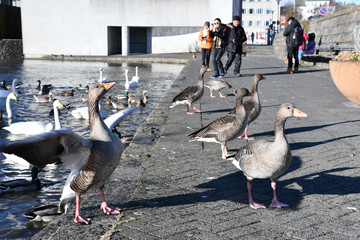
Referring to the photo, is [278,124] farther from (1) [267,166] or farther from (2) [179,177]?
(2) [179,177]

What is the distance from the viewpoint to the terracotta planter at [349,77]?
8422 mm

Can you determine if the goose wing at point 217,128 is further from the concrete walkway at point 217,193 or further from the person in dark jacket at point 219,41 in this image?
the person in dark jacket at point 219,41

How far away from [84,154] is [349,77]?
6578 millimetres

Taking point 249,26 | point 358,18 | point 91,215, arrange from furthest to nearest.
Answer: point 249,26 → point 358,18 → point 91,215

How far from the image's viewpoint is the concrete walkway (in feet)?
11.7

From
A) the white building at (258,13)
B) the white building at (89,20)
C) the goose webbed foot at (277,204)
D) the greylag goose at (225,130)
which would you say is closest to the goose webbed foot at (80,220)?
the goose webbed foot at (277,204)

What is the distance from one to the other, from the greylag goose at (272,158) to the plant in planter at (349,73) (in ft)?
15.7

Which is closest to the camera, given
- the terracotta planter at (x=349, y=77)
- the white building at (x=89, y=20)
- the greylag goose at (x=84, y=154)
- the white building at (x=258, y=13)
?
the greylag goose at (x=84, y=154)

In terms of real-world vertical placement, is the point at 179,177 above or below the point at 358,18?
below

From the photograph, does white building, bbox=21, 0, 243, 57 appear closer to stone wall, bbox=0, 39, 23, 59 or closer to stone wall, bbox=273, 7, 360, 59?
stone wall, bbox=0, 39, 23, 59

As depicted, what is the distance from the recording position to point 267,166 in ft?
13.3

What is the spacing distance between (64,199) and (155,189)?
0.96 meters

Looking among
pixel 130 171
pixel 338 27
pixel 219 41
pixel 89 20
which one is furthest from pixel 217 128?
pixel 89 20

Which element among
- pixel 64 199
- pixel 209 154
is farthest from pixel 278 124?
pixel 64 199
